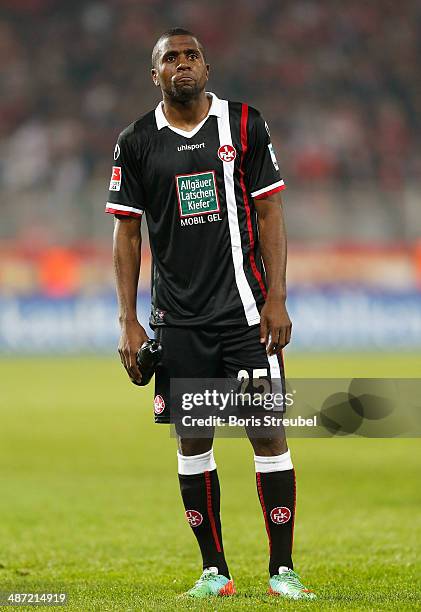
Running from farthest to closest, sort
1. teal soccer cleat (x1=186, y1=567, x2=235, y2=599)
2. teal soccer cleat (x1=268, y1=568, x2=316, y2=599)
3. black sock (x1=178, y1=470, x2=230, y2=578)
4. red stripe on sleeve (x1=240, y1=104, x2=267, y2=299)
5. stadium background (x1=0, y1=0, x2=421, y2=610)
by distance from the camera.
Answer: stadium background (x1=0, y1=0, x2=421, y2=610) → black sock (x1=178, y1=470, x2=230, y2=578) → red stripe on sleeve (x1=240, y1=104, x2=267, y2=299) → teal soccer cleat (x1=186, y1=567, x2=235, y2=599) → teal soccer cleat (x1=268, y1=568, x2=316, y2=599)

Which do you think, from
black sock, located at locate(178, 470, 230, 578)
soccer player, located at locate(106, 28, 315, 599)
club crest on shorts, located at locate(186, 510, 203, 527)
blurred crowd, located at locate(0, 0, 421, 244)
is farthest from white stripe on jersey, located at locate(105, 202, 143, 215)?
blurred crowd, located at locate(0, 0, 421, 244)

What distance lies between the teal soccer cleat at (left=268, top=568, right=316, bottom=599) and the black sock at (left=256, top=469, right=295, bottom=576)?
62 millimetres

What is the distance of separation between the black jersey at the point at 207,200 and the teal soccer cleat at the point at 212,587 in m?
0.95

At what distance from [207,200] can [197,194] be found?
4 cm

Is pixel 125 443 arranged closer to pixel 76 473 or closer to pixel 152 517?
pixel 76 473

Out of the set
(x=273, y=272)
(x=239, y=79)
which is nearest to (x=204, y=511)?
(x=273, y=272)

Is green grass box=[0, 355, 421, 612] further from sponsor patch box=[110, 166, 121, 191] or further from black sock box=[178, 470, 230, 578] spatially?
sponsor patch box=[110, 166, 121, 191]

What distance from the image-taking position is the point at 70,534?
19.7 feet

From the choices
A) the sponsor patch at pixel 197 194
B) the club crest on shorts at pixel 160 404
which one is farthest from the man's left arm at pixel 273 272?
the club crest on shorts at pixel 160 404

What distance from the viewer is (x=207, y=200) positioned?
4133mm

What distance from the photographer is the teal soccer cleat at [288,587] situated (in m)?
3.94

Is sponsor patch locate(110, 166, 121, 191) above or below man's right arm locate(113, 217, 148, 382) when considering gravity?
above

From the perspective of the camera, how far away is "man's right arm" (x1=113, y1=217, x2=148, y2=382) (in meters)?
4.23

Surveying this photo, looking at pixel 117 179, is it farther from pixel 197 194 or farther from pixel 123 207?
pixel 197 194
